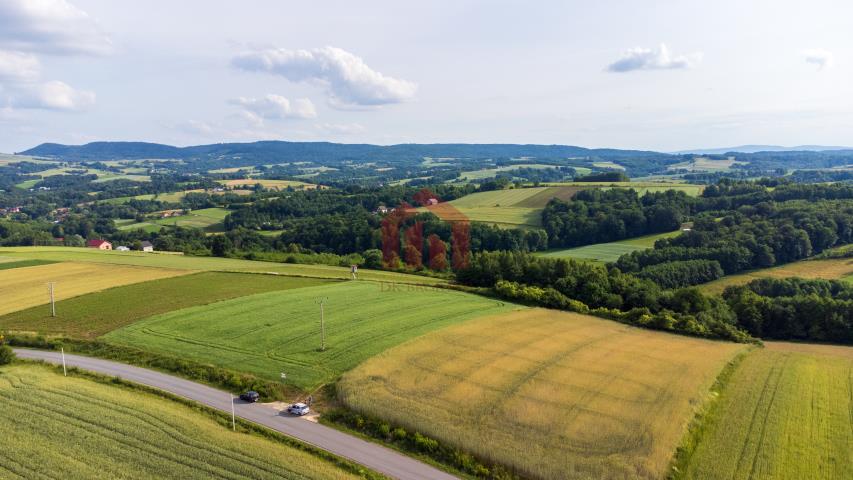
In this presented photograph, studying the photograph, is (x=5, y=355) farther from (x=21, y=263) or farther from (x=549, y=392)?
(x=21, y=263)

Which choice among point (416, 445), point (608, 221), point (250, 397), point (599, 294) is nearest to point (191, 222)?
point (608, 221)

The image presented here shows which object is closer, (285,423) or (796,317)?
(285,423)

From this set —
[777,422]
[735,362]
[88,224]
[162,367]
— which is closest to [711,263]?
[735,362]

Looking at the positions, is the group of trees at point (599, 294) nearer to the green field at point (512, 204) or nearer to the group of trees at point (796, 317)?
the group of trees at point (796, 317)

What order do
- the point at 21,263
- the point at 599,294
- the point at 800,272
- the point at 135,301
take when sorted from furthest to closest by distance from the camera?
the point at 800,272 < the point at 21,263 < the point at 599,294 < the point at 135,301

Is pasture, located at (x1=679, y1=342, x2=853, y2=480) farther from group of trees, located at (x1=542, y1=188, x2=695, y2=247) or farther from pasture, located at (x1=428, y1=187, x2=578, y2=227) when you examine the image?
pasture, located at (x1=428, y1=187, x2=578, y2=227)

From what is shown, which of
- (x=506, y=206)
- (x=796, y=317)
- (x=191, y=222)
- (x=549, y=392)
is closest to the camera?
(x=549, y=392)

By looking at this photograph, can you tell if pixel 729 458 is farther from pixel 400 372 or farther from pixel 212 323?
pixel 212 323
